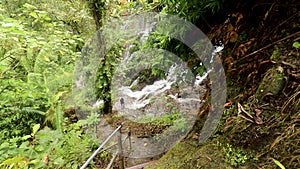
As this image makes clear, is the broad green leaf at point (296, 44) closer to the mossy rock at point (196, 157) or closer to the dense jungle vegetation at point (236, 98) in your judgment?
the dense jungle vegetation at point (236, 98)

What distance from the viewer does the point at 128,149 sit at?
13.6 feet

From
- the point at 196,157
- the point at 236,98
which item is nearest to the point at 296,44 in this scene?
the point at 236,98

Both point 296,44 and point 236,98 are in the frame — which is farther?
point 236,98

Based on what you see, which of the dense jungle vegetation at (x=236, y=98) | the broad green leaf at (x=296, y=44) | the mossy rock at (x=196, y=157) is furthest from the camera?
the broad green leaf at (x=296, y=44)

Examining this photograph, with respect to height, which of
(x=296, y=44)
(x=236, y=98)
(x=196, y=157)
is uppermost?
(x=296, y=44)

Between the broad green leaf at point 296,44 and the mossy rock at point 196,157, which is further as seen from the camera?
the broad green leaf at point 296,44

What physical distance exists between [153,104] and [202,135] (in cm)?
457

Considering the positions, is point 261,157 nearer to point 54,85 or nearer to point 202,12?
point 202,12

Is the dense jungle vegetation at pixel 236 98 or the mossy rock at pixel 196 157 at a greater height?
the dense jungle vegetation at pixel 236 98

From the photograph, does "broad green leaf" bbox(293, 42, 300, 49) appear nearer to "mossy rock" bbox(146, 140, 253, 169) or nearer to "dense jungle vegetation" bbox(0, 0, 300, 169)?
"dense jungle vegetation" bbox(0, 0, 300, 169)

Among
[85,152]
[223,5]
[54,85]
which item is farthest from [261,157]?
[54,85]

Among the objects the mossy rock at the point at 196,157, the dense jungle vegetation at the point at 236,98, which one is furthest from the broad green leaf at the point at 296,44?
the mossy rock at the point at 196,157

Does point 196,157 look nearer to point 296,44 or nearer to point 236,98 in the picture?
point 236,98

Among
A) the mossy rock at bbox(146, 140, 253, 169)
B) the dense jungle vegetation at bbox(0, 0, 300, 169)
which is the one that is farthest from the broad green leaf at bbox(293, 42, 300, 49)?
the mossy rock at bbox(146, 140, 253, 169)
